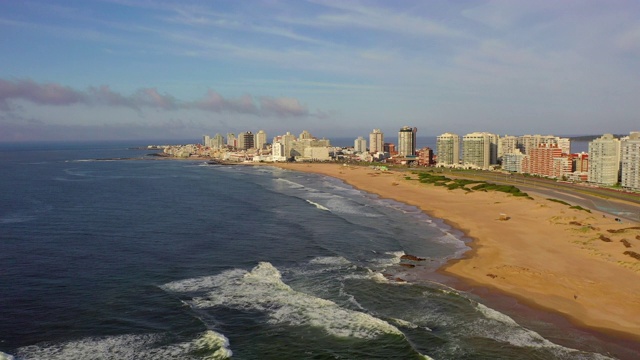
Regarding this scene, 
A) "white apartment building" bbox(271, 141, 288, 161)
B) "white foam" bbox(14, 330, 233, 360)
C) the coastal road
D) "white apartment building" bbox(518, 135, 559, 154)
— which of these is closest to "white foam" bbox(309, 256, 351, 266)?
"white foam" bbox(14, 330, 233, 360)

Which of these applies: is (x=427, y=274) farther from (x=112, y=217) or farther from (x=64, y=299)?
(x=112, y=217)

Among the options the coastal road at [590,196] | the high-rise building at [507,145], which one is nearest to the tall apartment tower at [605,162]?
the coastal road at [590,196]

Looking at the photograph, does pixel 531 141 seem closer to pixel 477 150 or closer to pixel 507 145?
pixel 507 145

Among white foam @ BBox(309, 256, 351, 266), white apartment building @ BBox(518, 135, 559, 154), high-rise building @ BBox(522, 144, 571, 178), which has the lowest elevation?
white foam @ BBox(309, 256, 351, 266)

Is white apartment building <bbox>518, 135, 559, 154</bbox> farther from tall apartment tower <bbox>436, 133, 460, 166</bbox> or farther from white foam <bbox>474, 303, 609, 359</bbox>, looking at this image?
white foam <bbox>474, 303, 609, 359</bbox>

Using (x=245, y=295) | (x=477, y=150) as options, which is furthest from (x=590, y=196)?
(x=245, y=295)

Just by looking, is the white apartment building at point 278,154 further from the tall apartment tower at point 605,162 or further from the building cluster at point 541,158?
the tall apartment tower at point 605,162
